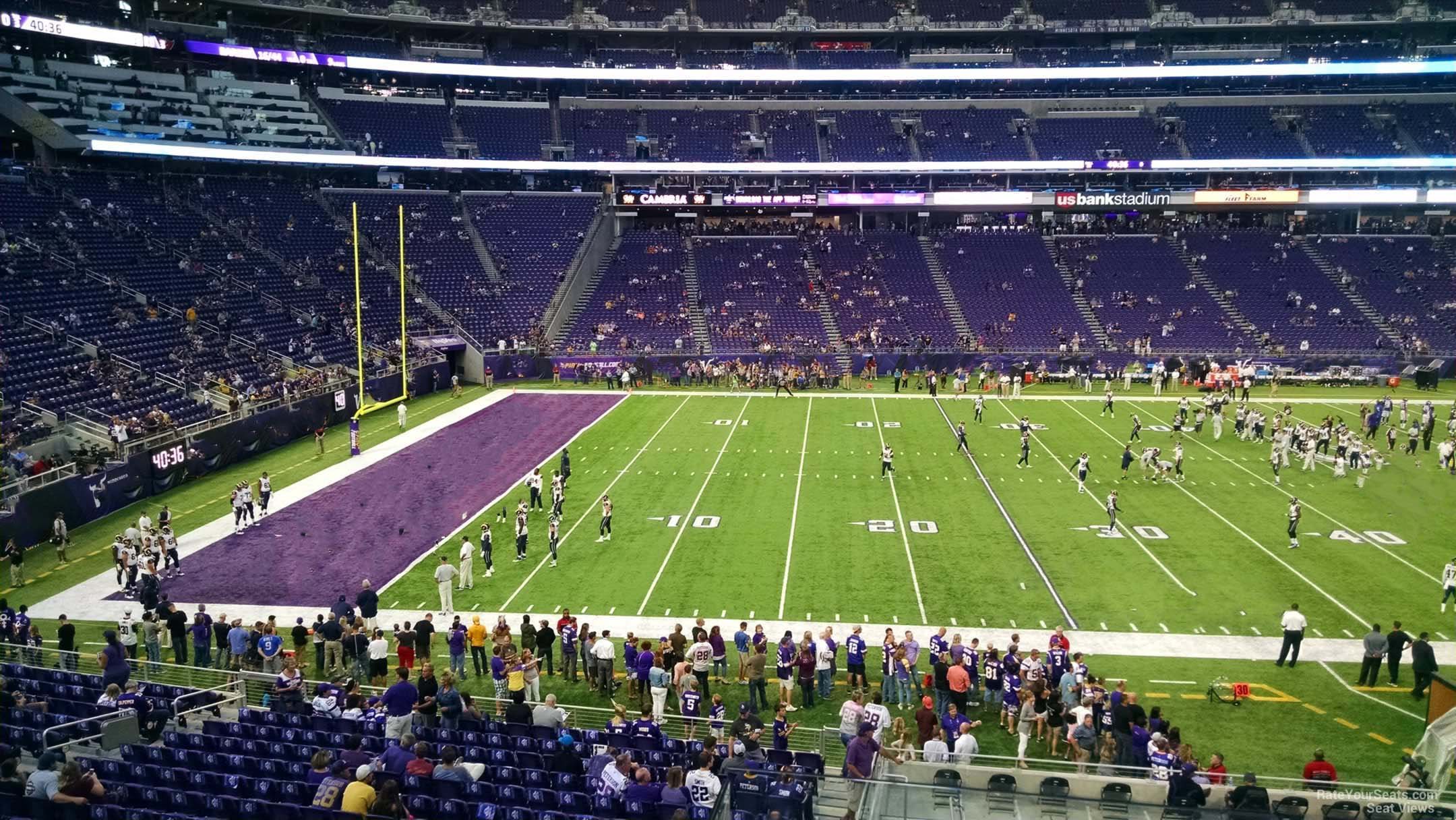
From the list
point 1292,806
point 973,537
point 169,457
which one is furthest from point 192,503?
point 1292,806

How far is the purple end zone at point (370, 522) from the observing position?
20875 mm

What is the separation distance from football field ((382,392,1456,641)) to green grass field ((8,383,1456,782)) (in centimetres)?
7

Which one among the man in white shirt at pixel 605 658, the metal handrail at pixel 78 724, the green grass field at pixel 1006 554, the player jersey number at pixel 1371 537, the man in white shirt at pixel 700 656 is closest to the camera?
the metal handrail at pixel 78 724

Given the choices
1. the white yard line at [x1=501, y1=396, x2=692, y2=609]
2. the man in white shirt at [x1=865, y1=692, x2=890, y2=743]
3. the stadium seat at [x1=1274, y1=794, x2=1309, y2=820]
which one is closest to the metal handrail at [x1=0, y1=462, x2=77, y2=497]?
the white yard line at [x1=501, y1=396, x2=692, y2=609]

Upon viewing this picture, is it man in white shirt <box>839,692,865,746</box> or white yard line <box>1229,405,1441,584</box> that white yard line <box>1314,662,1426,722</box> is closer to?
white yard line <box>1229,405,1441,584</box>

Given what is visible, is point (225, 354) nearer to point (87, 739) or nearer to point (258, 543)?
point (258, 543)

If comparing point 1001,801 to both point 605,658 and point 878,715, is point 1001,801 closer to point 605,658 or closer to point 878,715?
point 878,715

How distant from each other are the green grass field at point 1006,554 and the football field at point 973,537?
0.24ft

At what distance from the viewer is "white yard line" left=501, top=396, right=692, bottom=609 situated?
2052cm

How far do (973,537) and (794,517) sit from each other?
451 cm

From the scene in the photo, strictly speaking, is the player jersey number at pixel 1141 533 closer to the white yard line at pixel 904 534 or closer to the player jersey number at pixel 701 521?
the white yard line at pixel 904 534

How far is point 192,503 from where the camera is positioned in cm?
2753

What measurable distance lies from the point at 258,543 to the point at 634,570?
376 inches

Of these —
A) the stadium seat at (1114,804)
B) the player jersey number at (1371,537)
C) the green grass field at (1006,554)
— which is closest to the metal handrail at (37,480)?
the green grass field at (1006,554)
